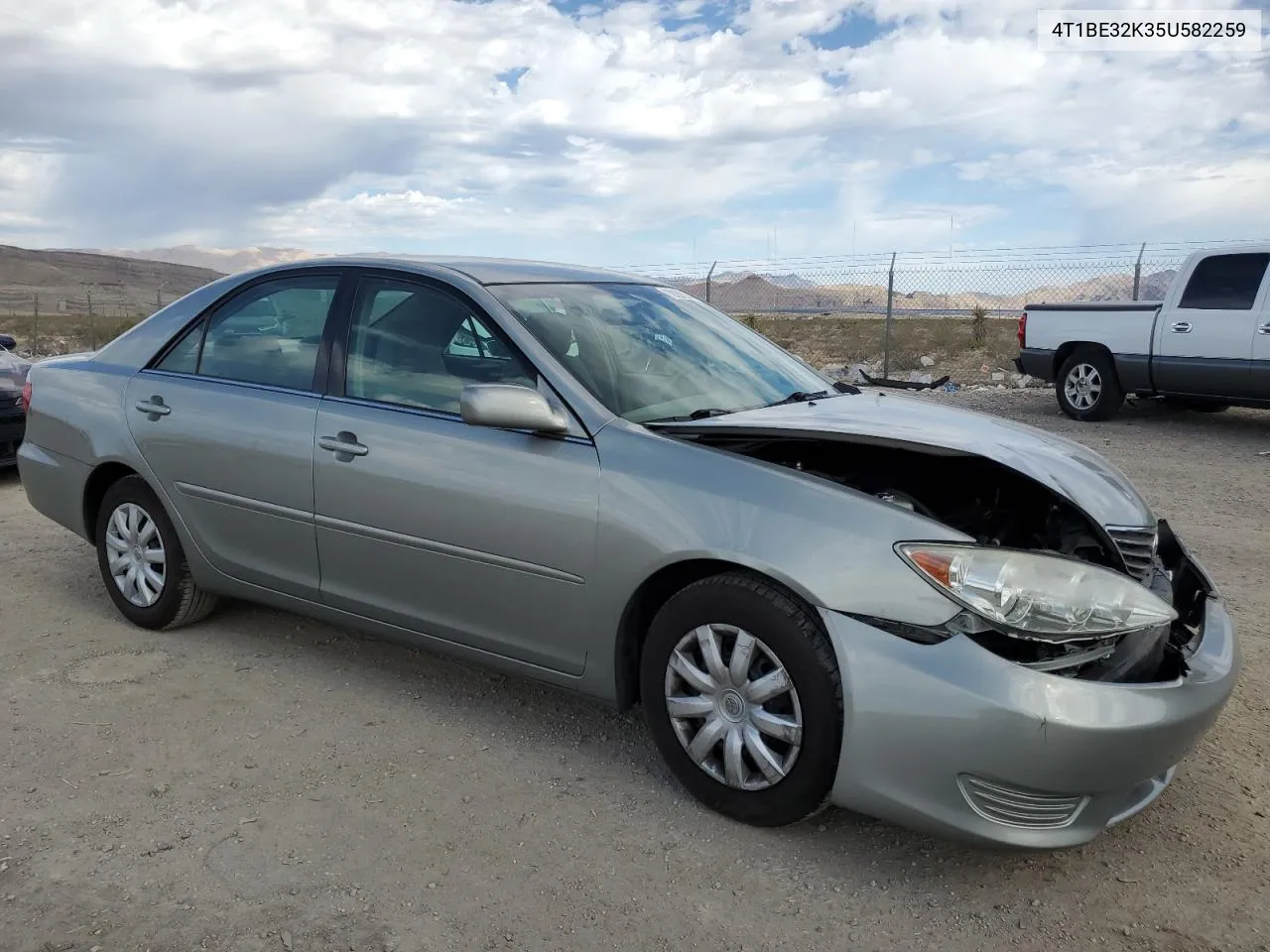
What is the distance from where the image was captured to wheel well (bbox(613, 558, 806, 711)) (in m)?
3.00

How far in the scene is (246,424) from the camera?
4.02 m

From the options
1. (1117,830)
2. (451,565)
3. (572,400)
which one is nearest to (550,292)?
(572,400)

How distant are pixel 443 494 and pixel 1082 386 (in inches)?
387

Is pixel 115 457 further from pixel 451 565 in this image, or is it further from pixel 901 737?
pixel 901 737

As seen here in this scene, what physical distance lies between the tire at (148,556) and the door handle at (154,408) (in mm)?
313

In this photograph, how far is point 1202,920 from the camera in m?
2.58

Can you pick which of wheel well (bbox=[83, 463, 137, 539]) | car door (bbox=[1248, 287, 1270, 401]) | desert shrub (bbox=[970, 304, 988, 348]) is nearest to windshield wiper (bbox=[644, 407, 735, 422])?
wheel well (bbox=[83, 463, 137, 539])

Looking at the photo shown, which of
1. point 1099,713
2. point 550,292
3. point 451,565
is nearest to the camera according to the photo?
point 1099,713

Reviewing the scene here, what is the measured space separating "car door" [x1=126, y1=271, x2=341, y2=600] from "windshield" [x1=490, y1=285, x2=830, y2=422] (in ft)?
3.09

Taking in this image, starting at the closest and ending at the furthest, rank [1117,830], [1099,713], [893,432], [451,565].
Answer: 1. [1099,713]
2. [1117,830]
3. [893,432]
4. [451,565]

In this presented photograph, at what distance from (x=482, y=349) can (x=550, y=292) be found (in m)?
0.41

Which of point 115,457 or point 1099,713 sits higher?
point 115,457

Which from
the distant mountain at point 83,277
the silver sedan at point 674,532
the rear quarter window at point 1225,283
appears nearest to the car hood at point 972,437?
the silver sedan at point 674,532

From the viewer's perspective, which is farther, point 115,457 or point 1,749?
point 115,457
